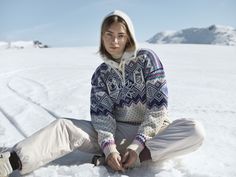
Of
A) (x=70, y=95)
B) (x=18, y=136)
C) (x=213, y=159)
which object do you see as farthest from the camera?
(x=70, y=95)

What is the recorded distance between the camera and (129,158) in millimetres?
2512

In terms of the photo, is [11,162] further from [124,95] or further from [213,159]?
[213,159]

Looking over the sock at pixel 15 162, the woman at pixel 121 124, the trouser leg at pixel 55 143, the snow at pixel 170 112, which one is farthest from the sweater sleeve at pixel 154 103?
the sock at pixel 15 162

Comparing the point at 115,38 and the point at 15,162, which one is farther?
the point at 115,38

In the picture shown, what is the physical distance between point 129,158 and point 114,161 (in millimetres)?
109

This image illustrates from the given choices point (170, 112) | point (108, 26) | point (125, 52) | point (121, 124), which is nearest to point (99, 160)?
point (121, 124)

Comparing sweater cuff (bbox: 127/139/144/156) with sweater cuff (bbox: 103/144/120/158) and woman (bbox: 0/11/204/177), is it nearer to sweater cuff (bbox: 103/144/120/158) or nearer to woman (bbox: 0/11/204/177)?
woman (bbox: 0/11/204/177)

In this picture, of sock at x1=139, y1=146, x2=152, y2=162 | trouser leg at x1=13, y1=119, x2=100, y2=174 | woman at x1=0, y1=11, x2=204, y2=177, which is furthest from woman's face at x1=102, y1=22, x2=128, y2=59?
sock at x1=139, y1=146, x2=152, y2=162

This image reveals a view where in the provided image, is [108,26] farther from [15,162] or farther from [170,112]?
[170,112]

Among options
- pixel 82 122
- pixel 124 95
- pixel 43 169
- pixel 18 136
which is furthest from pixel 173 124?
pixel 18 136

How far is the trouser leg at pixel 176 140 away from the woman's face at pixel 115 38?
2.27 ft

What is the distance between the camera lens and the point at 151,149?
2.55 m

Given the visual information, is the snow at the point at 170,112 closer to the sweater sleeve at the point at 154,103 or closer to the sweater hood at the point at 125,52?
the sweater sleeve at the point at 154,103

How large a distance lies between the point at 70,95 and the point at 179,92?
5.83ft
